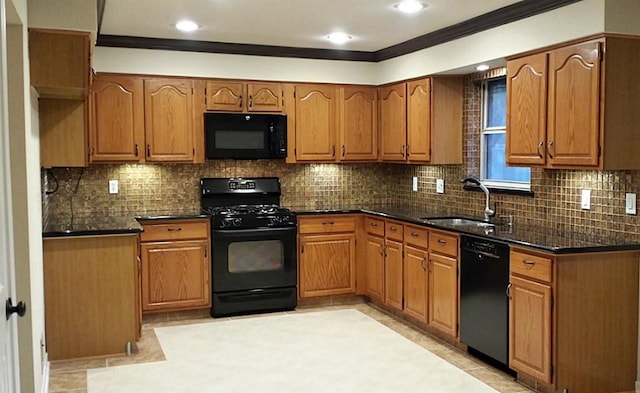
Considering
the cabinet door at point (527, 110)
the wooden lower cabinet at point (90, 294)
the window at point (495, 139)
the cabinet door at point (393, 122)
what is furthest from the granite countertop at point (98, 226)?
the cabinet door at point (527, 110)

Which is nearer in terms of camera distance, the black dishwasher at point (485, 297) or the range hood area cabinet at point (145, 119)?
the black dishwasher at point (485, 297)

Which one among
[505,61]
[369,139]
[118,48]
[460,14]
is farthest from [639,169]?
[118,48]

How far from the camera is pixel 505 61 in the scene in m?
4.60

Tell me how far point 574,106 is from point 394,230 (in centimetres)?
203

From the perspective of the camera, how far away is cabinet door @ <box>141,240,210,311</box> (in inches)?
213

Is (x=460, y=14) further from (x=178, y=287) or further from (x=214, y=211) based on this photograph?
(x=178, y=287)

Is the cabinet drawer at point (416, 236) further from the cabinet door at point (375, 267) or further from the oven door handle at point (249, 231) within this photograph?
the oven door handle at point (249, 231)

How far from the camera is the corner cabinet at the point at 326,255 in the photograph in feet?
19.5

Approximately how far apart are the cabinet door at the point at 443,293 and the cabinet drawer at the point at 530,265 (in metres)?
0.69

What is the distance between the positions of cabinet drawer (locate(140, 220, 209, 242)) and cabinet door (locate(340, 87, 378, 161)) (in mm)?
1583

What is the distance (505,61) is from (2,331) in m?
3.75

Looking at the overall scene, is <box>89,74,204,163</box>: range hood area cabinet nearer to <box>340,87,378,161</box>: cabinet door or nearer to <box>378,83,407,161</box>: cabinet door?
<box>340,87,378,161</box>: cabinet door

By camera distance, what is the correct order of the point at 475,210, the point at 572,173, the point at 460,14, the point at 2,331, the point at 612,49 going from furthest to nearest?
the point at 475,210
the point at 460,14
the point at 572,173
the point at 612,49
the point at 2,331

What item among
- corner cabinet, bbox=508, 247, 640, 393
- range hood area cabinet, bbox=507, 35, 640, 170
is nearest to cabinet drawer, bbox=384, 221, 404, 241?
range hood area cabinet, bbox=507, 35, 640, 170
